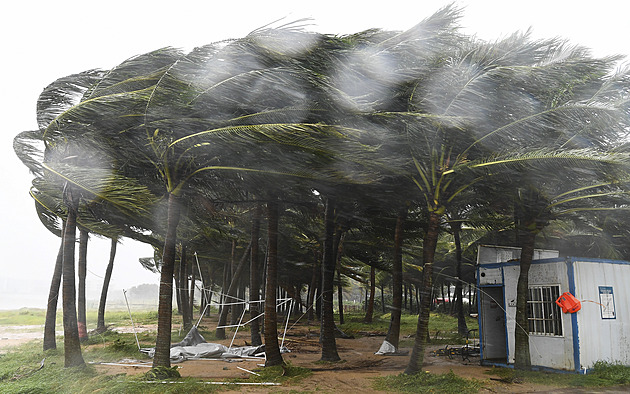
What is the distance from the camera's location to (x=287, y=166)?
9.84 metres

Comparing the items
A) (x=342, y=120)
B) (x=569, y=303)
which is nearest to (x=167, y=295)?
(x=342, y=120)

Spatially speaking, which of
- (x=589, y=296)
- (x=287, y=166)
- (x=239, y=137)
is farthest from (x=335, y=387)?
(x=589, y=296)

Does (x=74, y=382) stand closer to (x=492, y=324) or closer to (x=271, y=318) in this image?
(x=271, y=318)

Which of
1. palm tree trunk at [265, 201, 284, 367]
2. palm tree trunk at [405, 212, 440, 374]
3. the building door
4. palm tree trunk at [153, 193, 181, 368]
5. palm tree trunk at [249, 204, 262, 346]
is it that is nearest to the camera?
palm tree trunk at [153, 193, 181, 368]

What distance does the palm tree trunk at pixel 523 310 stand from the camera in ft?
36.5

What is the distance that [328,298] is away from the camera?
13812mm

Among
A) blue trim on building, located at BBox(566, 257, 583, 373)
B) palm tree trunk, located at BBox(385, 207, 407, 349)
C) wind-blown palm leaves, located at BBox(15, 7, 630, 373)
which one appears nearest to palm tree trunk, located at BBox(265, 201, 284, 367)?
wind-blown palm leaves, located at BBox(15, 7, 630, 373)

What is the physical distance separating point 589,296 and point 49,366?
520 inches

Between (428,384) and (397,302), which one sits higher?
(397,302)

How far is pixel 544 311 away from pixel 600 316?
3.91 feet

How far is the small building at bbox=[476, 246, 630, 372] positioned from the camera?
1071 centimetres

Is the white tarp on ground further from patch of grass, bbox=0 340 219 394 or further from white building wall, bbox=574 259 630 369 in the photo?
white building wall, bbox=574 259 630 369

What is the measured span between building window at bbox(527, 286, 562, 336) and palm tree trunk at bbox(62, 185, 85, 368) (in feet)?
36.0

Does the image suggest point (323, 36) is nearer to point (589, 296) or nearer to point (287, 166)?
point (287, 166)
